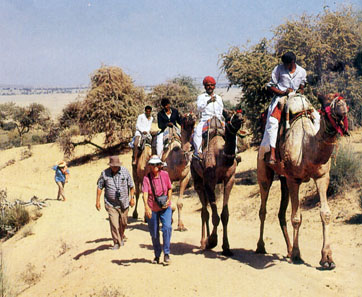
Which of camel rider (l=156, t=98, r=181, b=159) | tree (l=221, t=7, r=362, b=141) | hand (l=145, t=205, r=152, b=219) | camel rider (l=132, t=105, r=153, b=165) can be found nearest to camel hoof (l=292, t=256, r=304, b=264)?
hand (l=145, t=205, r=152, b=219)

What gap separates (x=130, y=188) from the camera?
964 cm

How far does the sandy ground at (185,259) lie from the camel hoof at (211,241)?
0.16 meters

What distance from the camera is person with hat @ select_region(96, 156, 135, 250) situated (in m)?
9.28

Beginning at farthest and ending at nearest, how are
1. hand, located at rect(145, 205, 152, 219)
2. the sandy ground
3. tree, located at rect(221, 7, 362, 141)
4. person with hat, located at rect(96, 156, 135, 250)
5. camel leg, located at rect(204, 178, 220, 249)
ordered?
tree, located at rect(221, 7, 362, 141) → person with hat, located at rect(96, 156, 135, 250) → camel leg, located at rect(204, 178, 220, 249) → hand, located at rect(145, 205, 152, 219) → the sandy ground

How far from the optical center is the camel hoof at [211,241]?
30.7 feet

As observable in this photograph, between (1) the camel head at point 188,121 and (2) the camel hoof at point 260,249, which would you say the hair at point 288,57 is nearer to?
(1) the camel head at point 188,121

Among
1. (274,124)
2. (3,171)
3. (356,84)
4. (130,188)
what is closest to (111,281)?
(130,188)

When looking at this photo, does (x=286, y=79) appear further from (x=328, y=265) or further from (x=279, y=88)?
(x=328, y=265)

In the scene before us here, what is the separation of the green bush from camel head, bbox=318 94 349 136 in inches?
268

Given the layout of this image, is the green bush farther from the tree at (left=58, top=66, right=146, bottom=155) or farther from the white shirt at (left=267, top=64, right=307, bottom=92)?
the tree at (left=58, top=66, right=146, bottom=155)

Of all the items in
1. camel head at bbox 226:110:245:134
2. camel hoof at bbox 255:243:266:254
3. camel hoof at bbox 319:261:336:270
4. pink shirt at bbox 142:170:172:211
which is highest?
camel head at bbox 226:110:245:134

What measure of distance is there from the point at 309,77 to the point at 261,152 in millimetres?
9458

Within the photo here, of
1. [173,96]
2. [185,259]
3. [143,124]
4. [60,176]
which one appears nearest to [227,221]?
[185,259]

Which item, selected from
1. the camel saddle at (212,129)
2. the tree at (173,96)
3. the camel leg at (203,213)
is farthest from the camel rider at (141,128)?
the tree at (173,96)
